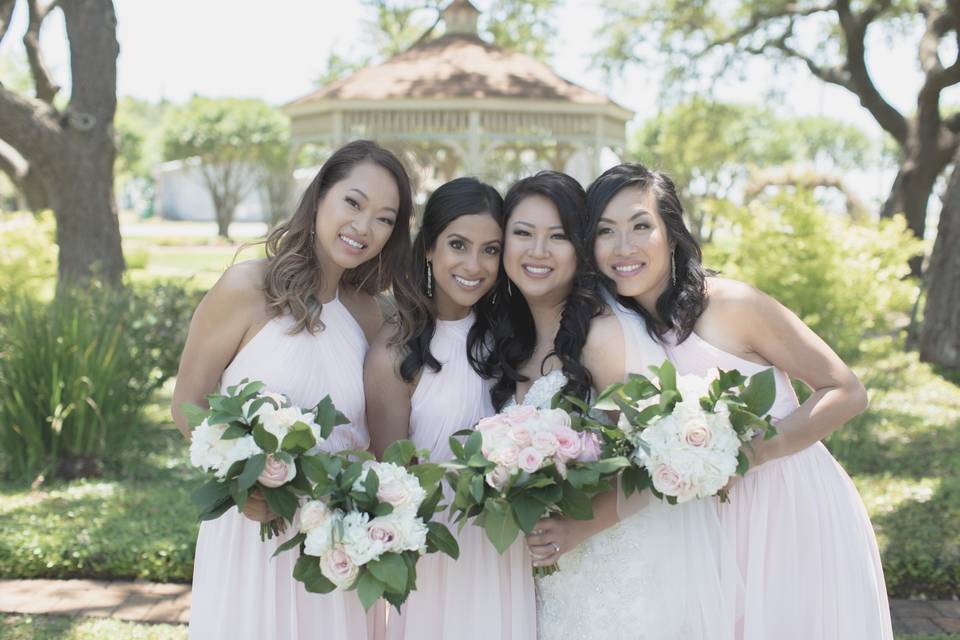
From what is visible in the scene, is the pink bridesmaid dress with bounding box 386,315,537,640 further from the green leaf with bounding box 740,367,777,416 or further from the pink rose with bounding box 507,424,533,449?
the green leaf with bounding box 740,367,777,416

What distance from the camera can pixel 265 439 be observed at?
2650 millimetres

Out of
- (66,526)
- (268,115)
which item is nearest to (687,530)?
(66,526)

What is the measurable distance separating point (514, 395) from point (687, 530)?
754 millimetres

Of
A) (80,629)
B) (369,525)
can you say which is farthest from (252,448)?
(80,629)

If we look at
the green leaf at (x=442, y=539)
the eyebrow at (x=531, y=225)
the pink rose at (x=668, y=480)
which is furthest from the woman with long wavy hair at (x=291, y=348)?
the pink rose at (x=668, y=480)

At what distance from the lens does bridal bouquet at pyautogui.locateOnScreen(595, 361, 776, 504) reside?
2652mm

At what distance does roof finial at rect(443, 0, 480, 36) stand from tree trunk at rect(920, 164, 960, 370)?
1010 centimetres

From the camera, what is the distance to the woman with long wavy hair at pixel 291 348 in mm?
3117

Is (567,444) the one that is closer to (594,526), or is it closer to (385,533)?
(594,526)

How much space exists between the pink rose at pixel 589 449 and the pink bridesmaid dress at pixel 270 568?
3.00ft

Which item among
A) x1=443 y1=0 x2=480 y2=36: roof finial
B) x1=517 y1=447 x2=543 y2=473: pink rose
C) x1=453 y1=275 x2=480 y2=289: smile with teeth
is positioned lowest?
x1=517 y1=447 x2=543 y2=473: pink rose

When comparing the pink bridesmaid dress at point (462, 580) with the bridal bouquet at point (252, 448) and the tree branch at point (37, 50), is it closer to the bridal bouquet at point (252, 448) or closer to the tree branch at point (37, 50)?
the bridal bouquet at point (252, 448)

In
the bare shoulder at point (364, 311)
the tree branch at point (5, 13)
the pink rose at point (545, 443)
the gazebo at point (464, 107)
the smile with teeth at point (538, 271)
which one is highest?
the tree branch at point (5, 13)

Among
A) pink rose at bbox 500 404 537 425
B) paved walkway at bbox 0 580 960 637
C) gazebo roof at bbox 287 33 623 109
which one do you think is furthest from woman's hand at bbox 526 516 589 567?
gazebo roof at bbox 287 33 623 109
